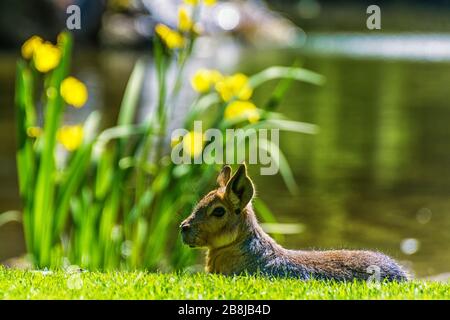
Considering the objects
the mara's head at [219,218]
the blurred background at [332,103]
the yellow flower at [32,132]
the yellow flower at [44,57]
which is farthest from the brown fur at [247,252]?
the blurred background at [332,103]

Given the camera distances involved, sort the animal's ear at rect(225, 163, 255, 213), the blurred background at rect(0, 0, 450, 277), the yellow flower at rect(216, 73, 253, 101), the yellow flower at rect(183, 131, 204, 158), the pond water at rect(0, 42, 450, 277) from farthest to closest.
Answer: the blurred background at rect(0, 0, 450, 277) < the pond water at rect(0, 42, 450, 277) < the yellow flower at rect(216, 73, 253, 101) < the yellow flower at rect(183, 131, 204, 158) < the animal's ear at rect(225, 163, 255, 213)

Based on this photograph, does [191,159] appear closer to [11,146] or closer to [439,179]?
[439,179]

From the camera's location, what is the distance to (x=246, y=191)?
187 inches

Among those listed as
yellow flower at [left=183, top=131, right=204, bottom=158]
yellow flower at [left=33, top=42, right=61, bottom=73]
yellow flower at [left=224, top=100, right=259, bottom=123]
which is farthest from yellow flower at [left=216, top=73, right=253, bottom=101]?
yellow flower at [left=33, top=42, right=61, bottom=73]

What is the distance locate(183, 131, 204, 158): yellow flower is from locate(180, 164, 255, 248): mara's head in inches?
87.3

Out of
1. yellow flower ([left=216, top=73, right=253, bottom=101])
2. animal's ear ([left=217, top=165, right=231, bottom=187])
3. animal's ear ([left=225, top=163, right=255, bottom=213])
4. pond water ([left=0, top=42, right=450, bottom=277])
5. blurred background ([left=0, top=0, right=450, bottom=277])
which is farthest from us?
blurred background ([left=0, top=0, right=450, bottom=277])

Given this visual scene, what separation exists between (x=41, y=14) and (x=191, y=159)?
823 inches

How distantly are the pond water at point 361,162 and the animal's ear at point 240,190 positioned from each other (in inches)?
173

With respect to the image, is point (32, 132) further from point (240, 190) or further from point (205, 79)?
point (240, 190)

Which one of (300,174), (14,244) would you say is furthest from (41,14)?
(14,244)

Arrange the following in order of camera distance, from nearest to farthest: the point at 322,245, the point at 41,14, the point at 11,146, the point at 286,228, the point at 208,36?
the point at 286,228
the point at 322,245
the point at 11,146
the point at 41,14
the point at 208,36

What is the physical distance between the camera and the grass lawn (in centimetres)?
430

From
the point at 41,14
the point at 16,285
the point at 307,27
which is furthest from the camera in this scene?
the point at 307,27

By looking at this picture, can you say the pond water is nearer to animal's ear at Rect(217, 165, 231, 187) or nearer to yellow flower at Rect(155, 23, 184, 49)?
yellow flower at Rect(155, 23, 184, 49)
